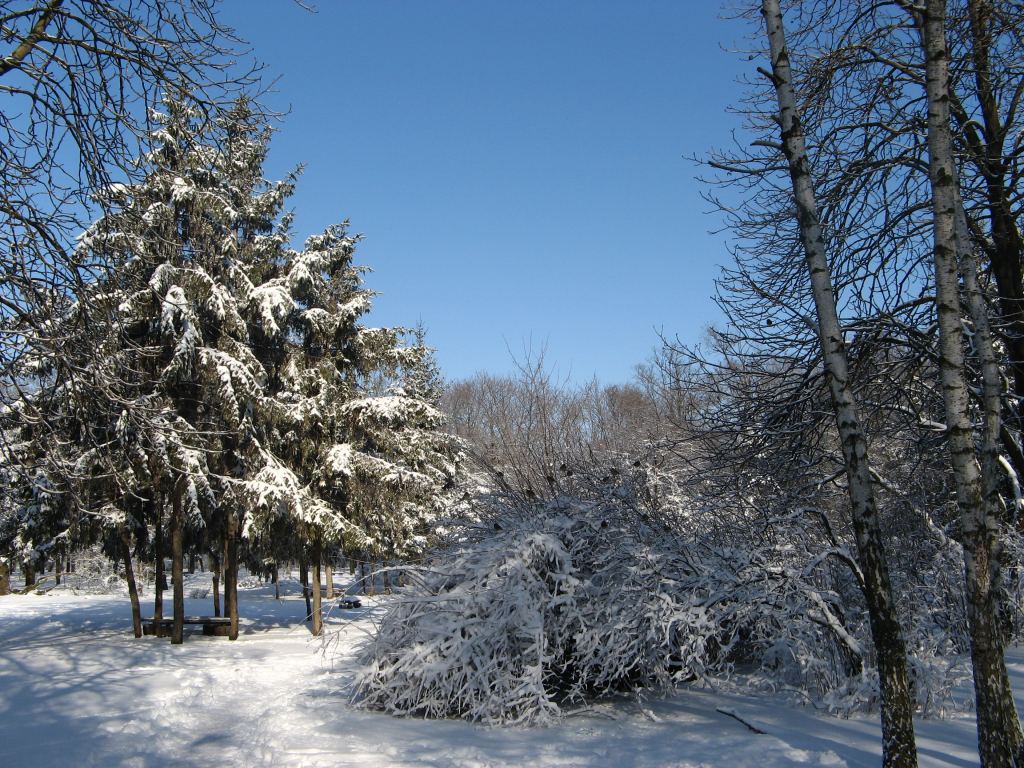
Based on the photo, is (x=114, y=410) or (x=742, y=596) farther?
(x=742, y=596)

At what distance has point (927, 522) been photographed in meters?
8.56

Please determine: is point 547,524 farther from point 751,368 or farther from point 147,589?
point 147,589

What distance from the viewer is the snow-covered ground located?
19.5ft

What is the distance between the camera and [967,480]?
468cm

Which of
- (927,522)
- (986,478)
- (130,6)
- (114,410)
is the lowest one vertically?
(927,522)

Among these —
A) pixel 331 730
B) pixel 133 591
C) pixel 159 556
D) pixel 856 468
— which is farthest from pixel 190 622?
pixel 856 468

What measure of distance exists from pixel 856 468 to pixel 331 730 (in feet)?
18.4

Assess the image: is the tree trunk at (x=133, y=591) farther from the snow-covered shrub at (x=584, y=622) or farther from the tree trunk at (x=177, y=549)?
the snow-covered shrub at (x=584, y=622)

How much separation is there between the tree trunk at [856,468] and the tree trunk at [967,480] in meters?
0.45

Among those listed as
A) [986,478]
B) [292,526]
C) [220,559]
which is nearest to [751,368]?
[986,478]

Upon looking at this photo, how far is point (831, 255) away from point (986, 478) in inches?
118

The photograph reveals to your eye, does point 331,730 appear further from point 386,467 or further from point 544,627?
point 386,467

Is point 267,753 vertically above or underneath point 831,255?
underneath

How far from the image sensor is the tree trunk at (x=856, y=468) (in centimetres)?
467
